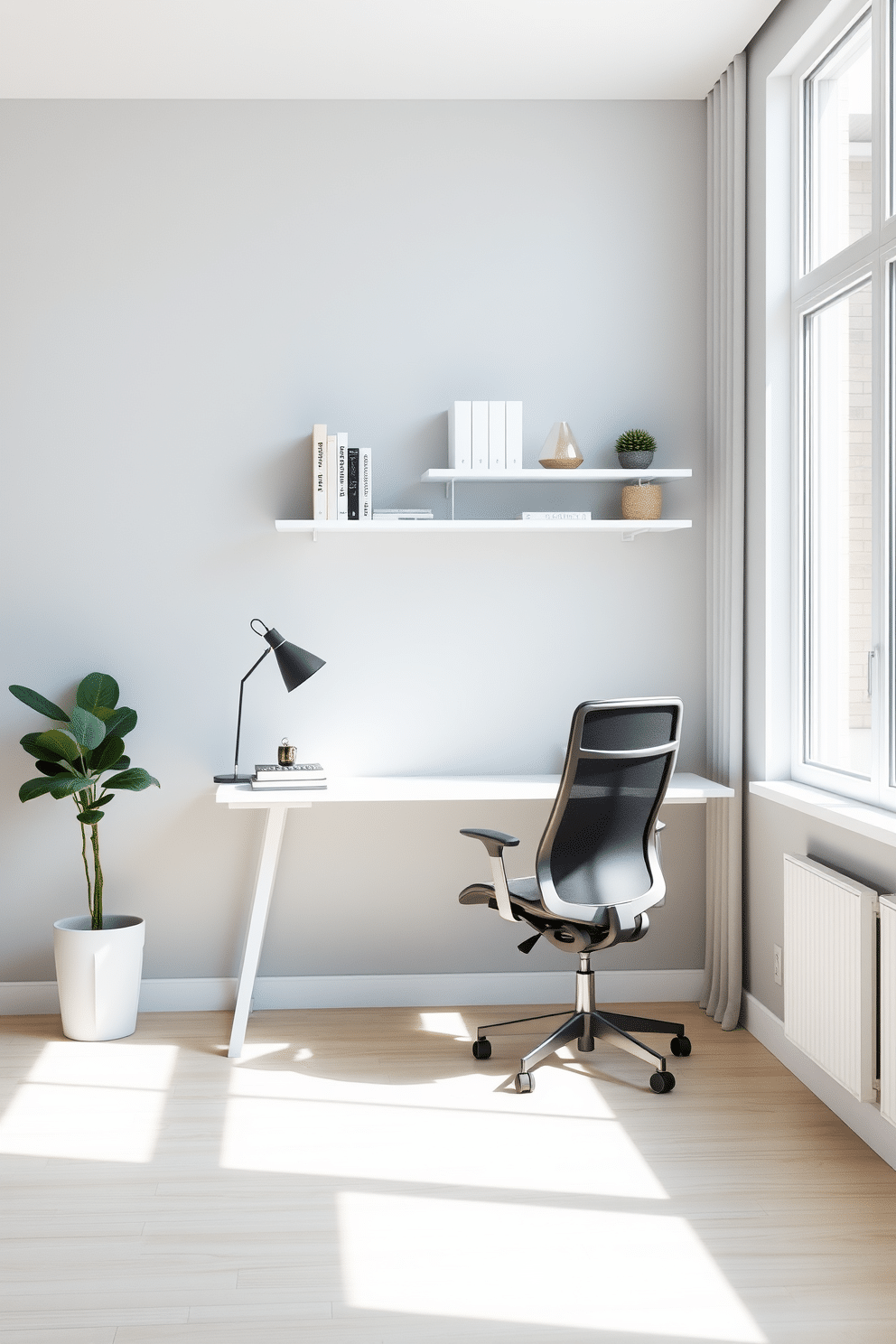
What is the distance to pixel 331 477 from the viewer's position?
12.1 ft

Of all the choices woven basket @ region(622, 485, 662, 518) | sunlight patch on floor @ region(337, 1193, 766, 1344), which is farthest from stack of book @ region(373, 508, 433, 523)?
sunlight patch on floor @ region(337, 1193, 766, 1344)

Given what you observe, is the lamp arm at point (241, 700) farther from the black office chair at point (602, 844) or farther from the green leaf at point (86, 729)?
the black office chair at point (602, 844)

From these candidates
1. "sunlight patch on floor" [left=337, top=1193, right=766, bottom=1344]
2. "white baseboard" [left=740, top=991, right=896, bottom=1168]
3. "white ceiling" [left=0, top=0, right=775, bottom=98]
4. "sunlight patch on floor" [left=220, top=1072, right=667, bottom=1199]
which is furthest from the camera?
"white ceiling" [left=0, top=0, right=775, bottom=98]

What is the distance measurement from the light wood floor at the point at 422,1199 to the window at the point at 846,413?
1.00 metres

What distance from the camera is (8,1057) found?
3.45 meters

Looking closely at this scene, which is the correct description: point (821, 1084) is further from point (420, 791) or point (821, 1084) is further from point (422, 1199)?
point (420, 791)

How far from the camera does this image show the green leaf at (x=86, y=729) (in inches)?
135

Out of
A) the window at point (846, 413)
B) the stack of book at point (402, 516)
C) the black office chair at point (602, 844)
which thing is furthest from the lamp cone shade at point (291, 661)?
the window at point (846, 413)

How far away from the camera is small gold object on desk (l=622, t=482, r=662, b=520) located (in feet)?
12.5

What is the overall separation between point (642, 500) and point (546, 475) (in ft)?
1.16

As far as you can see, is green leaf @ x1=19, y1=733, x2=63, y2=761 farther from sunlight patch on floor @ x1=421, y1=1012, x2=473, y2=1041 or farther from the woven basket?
the woven basket

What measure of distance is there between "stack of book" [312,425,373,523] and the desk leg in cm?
98

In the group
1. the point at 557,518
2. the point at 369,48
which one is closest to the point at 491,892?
the point at 557,518

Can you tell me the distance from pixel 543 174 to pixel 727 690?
189cm
